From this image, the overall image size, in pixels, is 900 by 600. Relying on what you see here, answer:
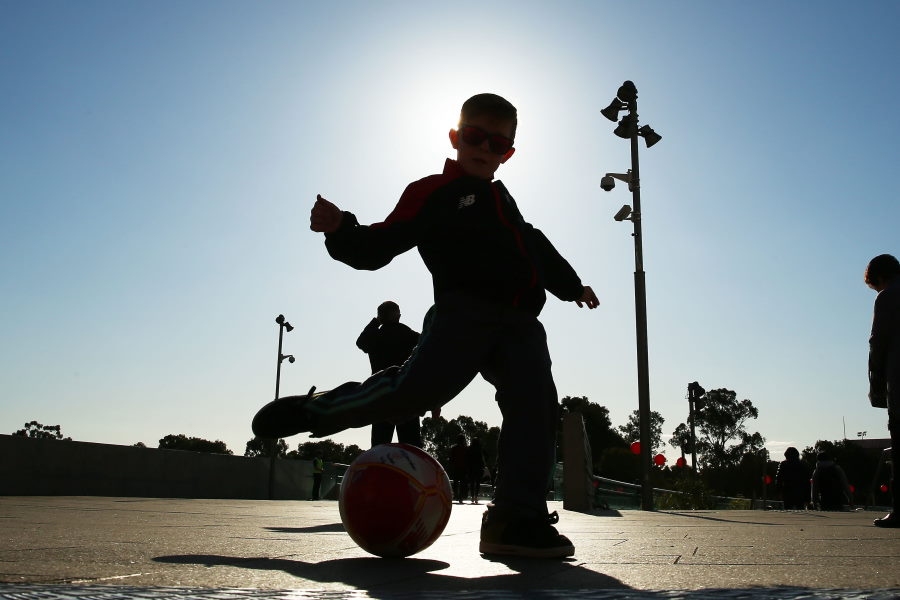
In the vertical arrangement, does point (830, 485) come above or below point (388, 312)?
below

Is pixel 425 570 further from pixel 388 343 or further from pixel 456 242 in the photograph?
pixel 388 343

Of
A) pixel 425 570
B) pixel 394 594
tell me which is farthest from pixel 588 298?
pixel 394 594

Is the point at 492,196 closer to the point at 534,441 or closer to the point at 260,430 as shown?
the point at 534,441

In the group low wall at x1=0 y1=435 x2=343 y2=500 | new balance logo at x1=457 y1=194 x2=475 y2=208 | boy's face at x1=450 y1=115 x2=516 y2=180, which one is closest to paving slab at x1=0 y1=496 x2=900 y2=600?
new balance logo at x1=457 y1=194 x2=475 y2=208

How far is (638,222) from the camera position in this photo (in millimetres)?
16062

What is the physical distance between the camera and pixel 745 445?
369 ft

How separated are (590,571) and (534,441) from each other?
814mm

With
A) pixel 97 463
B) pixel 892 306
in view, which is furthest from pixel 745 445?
pixel 892 306

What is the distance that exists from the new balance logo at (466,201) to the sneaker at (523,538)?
3.97 feet

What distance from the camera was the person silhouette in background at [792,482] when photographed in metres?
16.8

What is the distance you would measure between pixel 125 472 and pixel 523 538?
2172 cm

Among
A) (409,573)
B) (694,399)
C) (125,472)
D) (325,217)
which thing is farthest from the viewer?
(694,399)

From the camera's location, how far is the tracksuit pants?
124 inches

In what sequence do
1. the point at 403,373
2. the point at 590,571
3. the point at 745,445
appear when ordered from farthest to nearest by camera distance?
the point at 745,445
the point at 403,373
the point at 590,571
